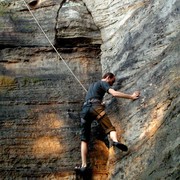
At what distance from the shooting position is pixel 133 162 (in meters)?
9.36

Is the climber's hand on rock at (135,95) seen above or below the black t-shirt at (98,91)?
above

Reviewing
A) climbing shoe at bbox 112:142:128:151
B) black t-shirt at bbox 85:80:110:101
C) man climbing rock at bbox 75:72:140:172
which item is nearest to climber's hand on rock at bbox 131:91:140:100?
man climbing rock at bbox 75:72:140:172

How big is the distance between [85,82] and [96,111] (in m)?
1.61

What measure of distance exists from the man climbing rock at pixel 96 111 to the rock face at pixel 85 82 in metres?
0.28

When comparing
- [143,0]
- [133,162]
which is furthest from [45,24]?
[133,162]

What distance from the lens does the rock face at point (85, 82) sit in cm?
938

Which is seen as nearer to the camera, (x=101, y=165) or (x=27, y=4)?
(x=101, y=165)

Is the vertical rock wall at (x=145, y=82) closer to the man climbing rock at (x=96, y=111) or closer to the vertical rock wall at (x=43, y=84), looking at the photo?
the man climbing rock at (x=96, y=111)

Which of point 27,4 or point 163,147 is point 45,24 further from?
point 163,147

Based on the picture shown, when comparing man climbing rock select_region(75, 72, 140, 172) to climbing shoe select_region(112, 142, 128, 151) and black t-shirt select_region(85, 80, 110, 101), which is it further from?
climbing shoe select_region(112, 142, 128, 151)

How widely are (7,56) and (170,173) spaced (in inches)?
216

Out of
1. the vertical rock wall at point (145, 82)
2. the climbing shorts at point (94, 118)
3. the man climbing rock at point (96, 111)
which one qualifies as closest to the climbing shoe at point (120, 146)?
the vertical rock wall at point (145, 82)

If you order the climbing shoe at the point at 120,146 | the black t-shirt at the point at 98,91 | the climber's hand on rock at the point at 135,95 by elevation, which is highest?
the climber's hand on rock at the point at 135,95

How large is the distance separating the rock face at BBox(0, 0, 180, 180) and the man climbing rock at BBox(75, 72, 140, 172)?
0.28m
